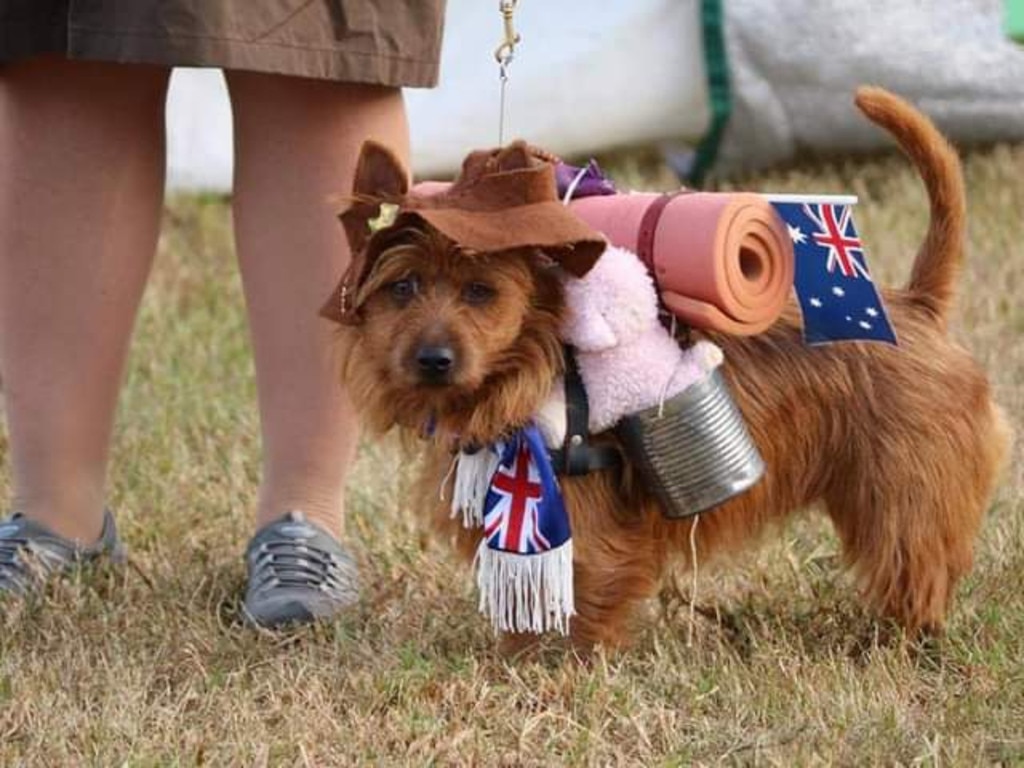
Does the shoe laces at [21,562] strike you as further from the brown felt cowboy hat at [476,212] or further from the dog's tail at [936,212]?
the dog's tail at [936,212]

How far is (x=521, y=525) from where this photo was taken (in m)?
2.51

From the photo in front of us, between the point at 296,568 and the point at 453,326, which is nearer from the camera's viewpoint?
the point at 453,326

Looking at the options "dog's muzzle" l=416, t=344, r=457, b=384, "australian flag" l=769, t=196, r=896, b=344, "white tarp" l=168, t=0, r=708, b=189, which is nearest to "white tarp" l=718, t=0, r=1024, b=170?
"white tarp" l=168, t=0, r=708, b=189

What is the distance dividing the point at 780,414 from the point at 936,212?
0.36 m

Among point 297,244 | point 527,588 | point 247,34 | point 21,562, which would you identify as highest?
point 247,34

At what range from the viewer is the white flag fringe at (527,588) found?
2.52 metres

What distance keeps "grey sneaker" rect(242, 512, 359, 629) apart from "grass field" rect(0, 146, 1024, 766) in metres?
0.05

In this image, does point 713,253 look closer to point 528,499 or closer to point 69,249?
point 528,499

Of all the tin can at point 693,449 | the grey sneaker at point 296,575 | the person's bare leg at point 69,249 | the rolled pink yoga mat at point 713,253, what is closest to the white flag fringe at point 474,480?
the tin can at point 693,449

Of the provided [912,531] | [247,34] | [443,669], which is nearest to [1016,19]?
[912,531]

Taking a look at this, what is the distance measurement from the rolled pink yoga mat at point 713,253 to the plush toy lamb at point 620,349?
0.11ft

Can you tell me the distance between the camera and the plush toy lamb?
2434mm

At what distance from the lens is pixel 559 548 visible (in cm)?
252

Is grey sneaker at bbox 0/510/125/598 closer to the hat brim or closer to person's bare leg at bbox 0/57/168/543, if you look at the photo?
person's bare leg at bbox 0/57/168/543
